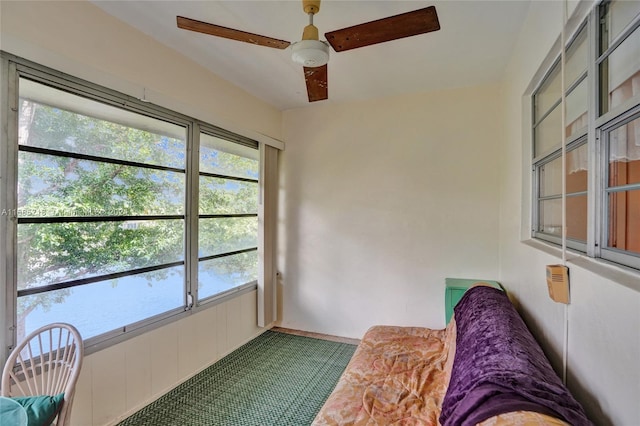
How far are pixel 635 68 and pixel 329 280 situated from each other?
2.98 m

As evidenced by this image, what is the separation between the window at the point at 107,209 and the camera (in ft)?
5.31

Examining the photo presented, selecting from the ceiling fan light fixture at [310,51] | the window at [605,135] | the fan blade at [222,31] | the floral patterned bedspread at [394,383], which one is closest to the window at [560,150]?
the window at [605,135]

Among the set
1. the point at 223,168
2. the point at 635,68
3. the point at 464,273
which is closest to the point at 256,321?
the point at 223,168

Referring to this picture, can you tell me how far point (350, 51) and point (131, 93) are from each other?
165cm

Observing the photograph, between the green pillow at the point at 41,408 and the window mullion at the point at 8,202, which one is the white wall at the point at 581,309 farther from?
the window mullion at the point at 8,202

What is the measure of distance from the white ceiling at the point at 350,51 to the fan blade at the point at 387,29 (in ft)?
1.28

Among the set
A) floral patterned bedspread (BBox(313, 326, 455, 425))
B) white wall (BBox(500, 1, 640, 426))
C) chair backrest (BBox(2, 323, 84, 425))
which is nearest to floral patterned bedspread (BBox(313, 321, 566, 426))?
floral patterned bedspread (BBox(313, 326, 455, 425))

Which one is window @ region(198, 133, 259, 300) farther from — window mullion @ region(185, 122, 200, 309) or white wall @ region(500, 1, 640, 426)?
white wall @ region(500, 1, 640, 426)

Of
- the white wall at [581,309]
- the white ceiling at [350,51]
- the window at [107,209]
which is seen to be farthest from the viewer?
the white ceiling at [350,51]

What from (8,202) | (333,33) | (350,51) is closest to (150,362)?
(8,202)

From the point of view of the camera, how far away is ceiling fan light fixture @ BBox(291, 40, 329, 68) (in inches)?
62.3

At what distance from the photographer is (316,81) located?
208cm

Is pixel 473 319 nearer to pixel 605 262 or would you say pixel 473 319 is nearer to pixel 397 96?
pixel 605 262

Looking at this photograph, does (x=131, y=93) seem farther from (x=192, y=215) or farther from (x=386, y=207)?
(x=386, y=207)
